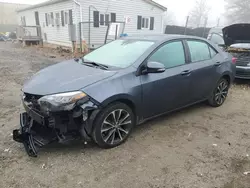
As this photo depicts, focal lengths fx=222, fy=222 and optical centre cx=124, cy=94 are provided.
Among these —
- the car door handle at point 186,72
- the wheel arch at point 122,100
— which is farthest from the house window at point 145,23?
the wheel arch at point 122,100

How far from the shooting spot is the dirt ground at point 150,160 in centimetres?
257

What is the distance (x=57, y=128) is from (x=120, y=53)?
1.63m

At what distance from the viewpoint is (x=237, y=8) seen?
42344mm

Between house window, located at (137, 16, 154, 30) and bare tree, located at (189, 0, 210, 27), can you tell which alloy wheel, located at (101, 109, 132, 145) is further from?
bare tree, located at (189, 0, 210, 27)

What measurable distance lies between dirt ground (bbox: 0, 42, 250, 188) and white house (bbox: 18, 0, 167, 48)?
1044 cm

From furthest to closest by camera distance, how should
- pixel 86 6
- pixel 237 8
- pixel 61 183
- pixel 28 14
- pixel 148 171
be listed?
pixel 237 8 < pixel 28 14 < pixel 86 6 < pixel 148 171 < pixel 61 183

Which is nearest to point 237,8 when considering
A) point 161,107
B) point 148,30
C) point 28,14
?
point 148,30

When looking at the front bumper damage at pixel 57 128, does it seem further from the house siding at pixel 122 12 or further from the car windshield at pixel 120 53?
the house siding at pixel 122 12

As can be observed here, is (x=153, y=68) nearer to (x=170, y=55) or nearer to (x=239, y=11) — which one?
(x=170, y=55)

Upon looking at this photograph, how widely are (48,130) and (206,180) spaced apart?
6.87 feet

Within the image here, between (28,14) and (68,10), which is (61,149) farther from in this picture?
(28,14)

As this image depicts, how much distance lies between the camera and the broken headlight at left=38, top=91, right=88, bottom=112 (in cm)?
268

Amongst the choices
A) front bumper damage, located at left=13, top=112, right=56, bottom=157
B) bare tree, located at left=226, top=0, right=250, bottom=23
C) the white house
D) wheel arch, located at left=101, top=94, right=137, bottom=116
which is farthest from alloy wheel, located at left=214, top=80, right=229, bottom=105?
bare tree, located at left=226, top=0, right=250, bottom=23

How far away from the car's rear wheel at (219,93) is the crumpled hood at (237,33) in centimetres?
279
